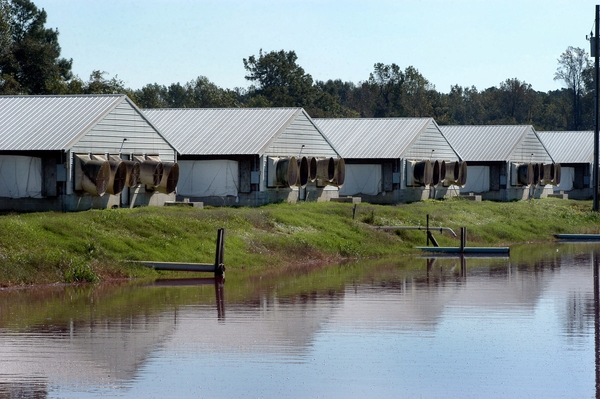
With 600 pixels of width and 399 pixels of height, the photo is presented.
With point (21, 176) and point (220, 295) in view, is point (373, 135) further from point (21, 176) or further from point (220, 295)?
point (220, 295)

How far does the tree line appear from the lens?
72.7 m

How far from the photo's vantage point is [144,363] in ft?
50.4

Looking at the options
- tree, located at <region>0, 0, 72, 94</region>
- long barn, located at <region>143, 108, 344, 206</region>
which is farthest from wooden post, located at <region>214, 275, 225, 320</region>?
tree, located at <region>0, 0, 72, 94</region>

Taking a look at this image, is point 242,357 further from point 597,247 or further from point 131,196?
point 597,247

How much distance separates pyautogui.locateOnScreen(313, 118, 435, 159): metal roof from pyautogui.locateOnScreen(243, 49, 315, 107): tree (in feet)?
162

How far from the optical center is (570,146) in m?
74.7

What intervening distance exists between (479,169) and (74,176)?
32077mm

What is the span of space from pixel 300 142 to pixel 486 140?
20.1 m

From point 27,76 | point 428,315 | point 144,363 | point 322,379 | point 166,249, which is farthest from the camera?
point 27,76

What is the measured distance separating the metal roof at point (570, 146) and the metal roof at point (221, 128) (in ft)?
96.8

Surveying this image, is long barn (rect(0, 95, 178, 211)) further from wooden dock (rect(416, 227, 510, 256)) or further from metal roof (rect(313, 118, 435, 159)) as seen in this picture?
metal roof (rect(313, 118, 435, 159))

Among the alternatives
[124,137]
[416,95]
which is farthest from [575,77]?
[124,137]

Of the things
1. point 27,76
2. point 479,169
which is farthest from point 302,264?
point 27,76

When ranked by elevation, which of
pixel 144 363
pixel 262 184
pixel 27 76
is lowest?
pixel 144 363
